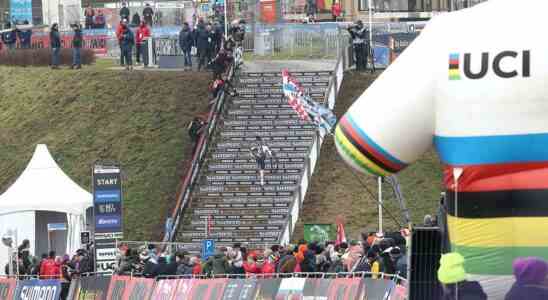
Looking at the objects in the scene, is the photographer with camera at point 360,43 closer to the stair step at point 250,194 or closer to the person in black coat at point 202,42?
the person in black coat at point 202,42

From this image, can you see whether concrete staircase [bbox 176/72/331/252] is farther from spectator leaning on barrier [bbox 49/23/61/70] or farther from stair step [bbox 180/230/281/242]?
spectator leaning on barrier [bbox 49/23/61/70]

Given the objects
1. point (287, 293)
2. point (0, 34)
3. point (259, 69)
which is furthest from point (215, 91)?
point (287, 293)

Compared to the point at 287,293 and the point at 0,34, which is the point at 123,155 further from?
the point at 287,293

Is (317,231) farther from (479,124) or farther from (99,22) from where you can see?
(99,22)

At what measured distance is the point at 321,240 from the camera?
33844 mm

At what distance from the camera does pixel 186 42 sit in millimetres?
49000

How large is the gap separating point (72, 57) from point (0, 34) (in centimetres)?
368

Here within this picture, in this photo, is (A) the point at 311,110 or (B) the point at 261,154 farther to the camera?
(B) the point at 261,154

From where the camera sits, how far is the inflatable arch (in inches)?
505

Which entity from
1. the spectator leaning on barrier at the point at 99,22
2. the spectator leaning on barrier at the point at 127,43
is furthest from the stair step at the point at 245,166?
the spectator leaning on barrier at the point at 99,22

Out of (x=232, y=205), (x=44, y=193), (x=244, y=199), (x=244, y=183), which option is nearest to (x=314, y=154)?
(x=244, y=183)

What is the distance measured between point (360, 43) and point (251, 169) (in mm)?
5721

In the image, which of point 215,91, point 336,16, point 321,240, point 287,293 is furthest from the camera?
point 336,16

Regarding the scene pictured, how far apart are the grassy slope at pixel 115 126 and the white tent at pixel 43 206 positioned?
412 cm
